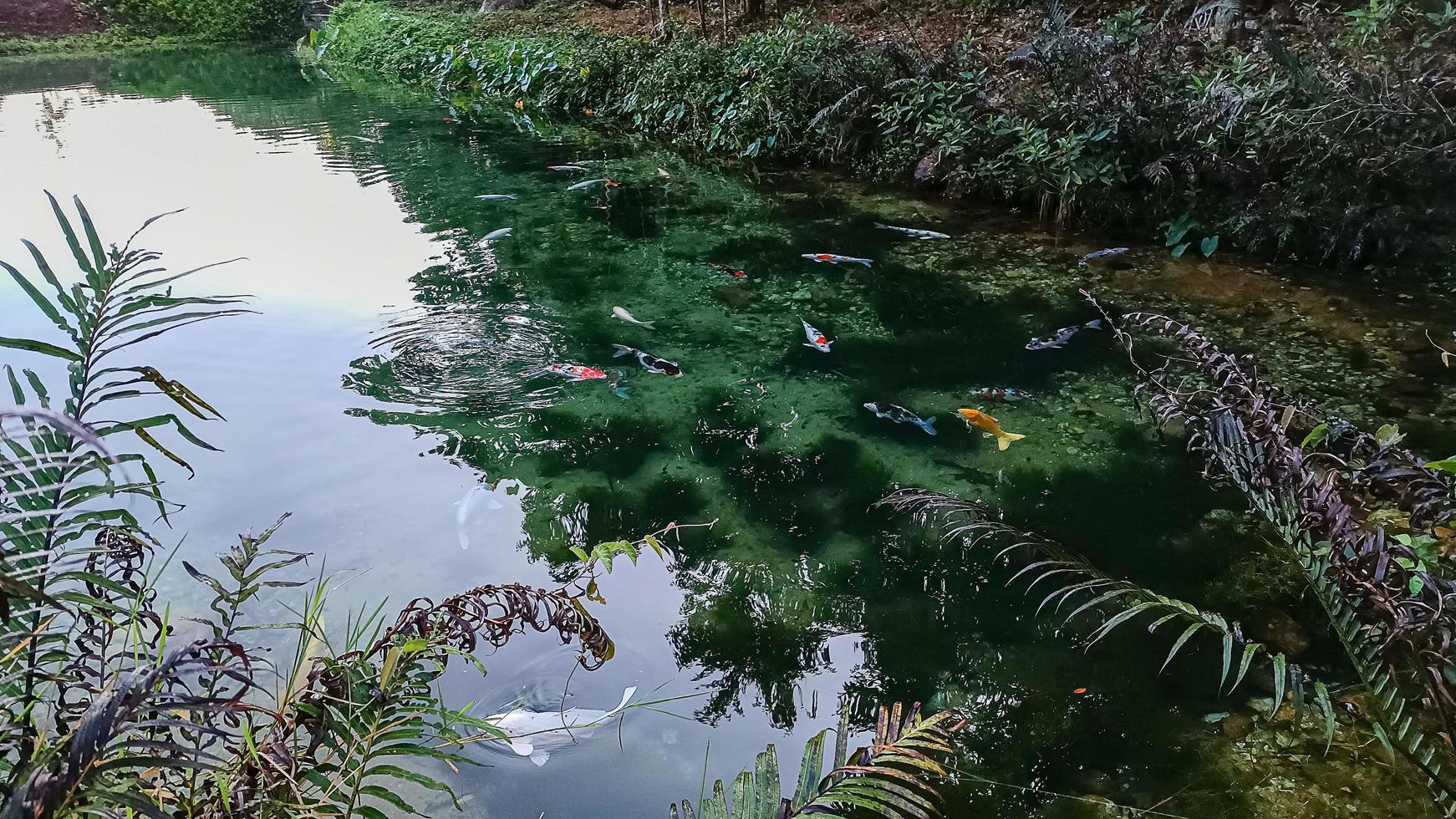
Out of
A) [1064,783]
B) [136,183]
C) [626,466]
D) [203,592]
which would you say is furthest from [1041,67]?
[136,183]

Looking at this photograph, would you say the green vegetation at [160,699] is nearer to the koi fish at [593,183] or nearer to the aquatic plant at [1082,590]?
the aquatic plant at [1082,590]

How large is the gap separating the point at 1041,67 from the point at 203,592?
594cm

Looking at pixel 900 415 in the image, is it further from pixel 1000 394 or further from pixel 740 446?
pixel 740 446

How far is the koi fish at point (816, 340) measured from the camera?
4.50 metres

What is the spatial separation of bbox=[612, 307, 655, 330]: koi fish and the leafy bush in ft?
67.2

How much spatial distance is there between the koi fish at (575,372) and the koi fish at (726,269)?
155 centimetres

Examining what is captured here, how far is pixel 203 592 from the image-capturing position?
277 centimetres

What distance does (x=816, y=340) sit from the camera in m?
4.52

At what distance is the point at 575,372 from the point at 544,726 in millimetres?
2200

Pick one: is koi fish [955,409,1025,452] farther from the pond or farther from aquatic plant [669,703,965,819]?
aquatic plant [669,703,965,819]

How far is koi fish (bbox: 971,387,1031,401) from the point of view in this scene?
3.94m

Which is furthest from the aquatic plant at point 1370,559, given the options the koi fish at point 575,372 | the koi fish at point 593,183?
the koi fish at point 593,183

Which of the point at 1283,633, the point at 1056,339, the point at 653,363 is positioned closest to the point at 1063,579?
the point at 1283,633

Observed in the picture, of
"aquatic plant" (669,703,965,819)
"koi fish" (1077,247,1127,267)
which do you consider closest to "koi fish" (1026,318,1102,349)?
"koi fish" (1077,247,1127,267)
